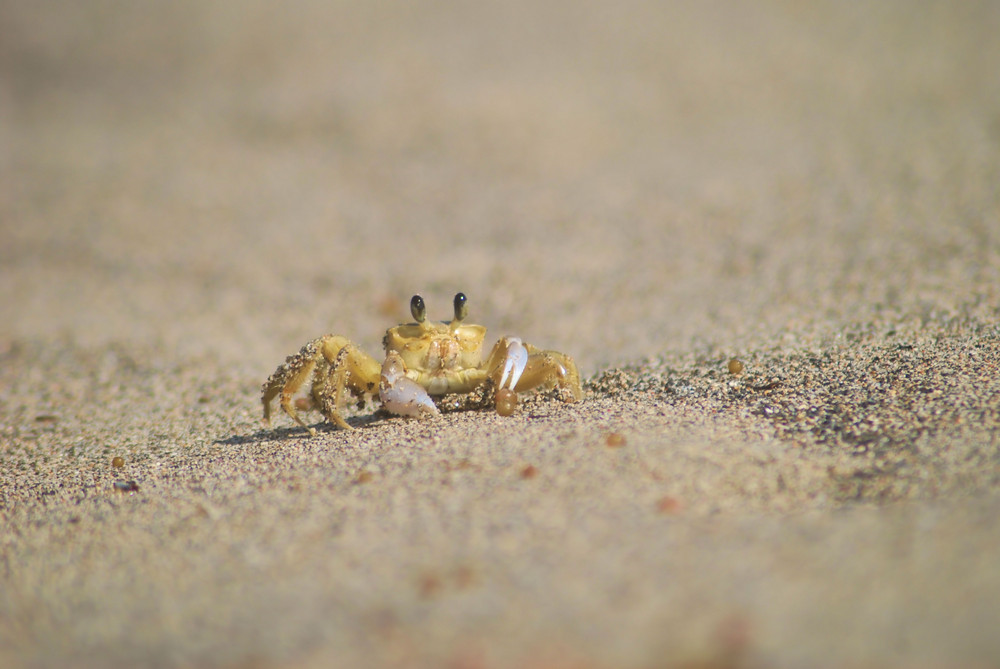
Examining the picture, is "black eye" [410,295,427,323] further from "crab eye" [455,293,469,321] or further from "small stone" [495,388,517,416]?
"small stone" [495,388,517,416]

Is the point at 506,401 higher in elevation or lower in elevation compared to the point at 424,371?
lower

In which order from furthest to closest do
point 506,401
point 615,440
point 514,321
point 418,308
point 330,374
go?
point 514,321 < point 418,308 < point 330,374 < point 506,401 < point 615,440

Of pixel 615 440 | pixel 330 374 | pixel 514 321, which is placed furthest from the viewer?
pixel 514 321

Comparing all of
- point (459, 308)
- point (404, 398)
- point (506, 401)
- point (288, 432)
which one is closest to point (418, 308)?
point (459, 308)

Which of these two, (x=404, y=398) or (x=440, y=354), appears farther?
(x=440, y=354)

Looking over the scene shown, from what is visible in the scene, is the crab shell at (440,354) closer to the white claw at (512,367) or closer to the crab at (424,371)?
the crab at (424,371)

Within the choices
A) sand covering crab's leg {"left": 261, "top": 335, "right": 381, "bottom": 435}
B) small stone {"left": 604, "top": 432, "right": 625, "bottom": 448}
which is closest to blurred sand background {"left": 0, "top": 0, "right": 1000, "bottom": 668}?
small stone {"left": 604, "top": 432, "right": 625, "bottom": 448}

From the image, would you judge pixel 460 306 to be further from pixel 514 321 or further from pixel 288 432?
pixel 514 321
